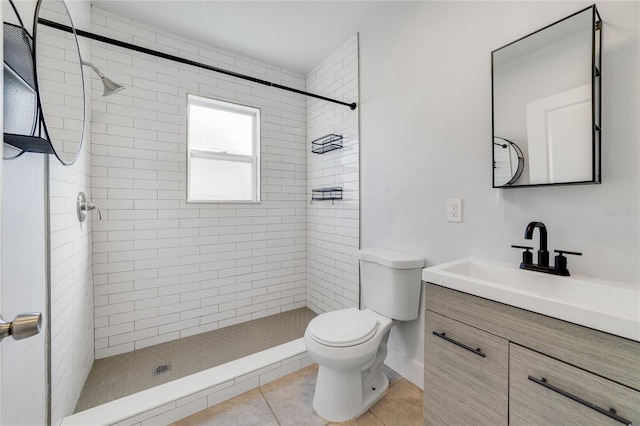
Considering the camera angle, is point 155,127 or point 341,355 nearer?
point 341,355

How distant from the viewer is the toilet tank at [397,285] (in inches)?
64.5

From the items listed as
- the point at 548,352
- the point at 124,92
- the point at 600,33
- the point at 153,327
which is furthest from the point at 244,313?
the point at 600,33

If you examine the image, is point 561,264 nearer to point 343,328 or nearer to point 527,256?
point 527,256

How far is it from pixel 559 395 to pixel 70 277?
7.27ft

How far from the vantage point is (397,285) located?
1641 millimetres

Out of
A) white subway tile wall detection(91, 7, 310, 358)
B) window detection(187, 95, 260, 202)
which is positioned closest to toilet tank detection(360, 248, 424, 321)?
white subway tile wall detection(91, 7, 310, 358)

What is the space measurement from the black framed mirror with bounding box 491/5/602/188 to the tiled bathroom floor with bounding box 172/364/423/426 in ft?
4.45

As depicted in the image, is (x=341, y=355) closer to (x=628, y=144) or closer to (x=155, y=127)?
(x=628, y=144)

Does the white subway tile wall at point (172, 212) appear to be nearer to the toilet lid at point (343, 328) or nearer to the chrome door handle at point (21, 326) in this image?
the toilet lid at point (343, 328)

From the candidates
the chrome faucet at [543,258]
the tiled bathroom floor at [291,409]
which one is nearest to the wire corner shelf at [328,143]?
the chrome faucet at [543,258]

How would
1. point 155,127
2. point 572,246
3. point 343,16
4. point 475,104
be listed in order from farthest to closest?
point 155,127 → point 343,16 → point 475,104 → point 572,246

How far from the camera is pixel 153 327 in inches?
85.4

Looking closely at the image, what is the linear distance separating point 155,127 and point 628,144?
2802mm

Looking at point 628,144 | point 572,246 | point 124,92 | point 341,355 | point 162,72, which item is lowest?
point 341,355
